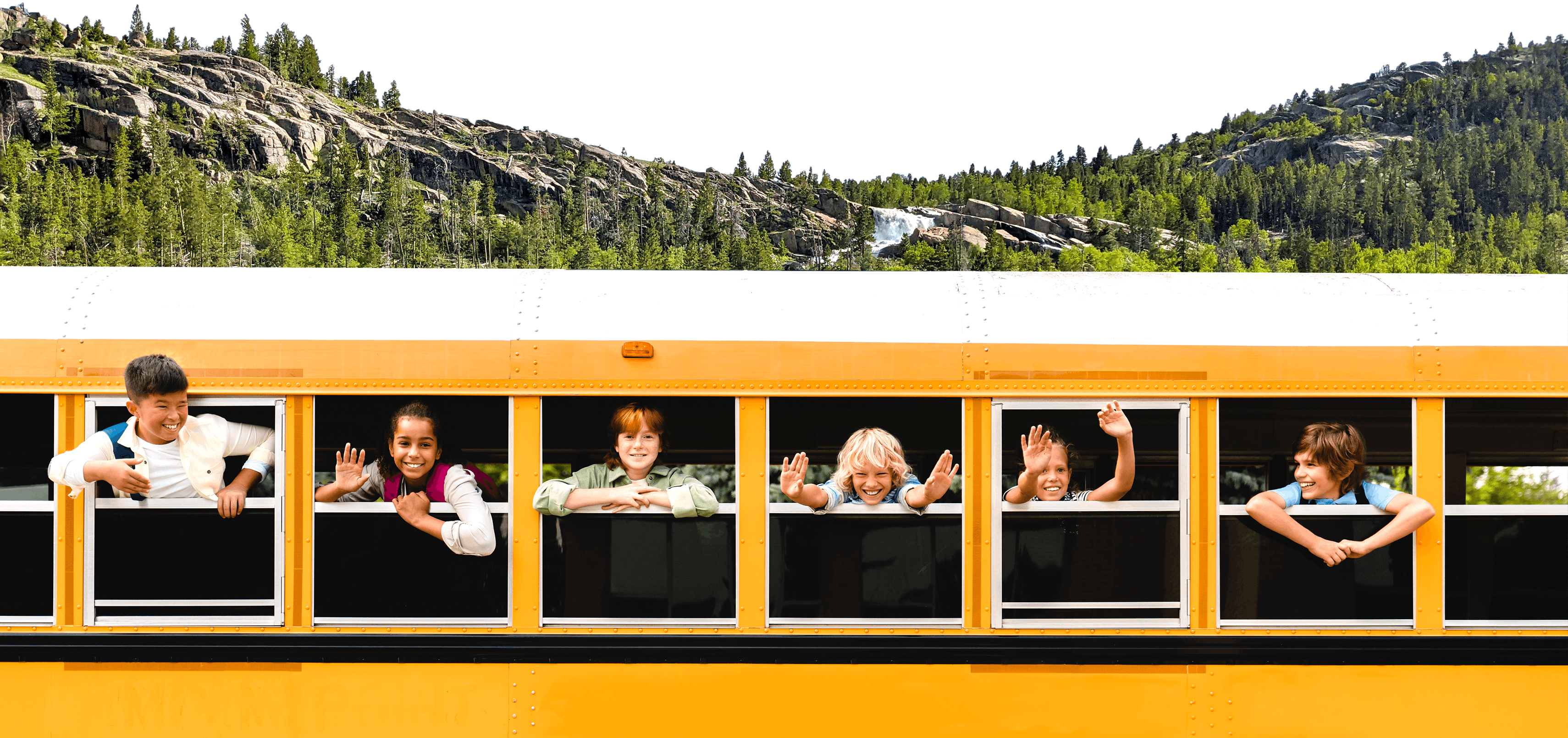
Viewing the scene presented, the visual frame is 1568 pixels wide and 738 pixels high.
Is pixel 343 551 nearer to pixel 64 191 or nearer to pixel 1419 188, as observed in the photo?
pixel 64 191

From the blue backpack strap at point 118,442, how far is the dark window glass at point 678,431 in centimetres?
153

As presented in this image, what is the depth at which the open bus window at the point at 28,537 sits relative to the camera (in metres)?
4.21

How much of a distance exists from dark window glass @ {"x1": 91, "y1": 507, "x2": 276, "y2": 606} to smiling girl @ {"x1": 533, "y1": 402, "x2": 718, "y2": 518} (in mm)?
1086

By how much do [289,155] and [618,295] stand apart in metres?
145

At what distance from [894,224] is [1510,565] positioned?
508ft

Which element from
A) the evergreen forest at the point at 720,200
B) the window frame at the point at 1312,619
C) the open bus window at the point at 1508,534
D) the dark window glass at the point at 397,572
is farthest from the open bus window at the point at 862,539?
the evergreen forest at the point at 720,200

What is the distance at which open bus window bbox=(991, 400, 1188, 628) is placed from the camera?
4211mm

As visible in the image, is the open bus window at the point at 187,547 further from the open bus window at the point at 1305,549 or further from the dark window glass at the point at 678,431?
the open bus window at the point at 1305,549

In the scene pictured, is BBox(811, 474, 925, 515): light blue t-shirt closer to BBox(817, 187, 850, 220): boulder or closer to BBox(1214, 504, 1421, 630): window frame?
BBox(1214, 504, 1421, 630): window frame

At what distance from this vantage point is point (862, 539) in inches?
166

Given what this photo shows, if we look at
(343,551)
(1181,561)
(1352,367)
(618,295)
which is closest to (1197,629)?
(1181,561)

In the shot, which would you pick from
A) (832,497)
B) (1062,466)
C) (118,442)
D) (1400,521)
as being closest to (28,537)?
(118,442)

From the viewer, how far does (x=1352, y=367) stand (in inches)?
166

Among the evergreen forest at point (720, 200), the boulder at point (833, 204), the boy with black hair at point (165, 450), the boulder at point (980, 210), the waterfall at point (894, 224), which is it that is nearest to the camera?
the boy with black hair at point (165, 450)
